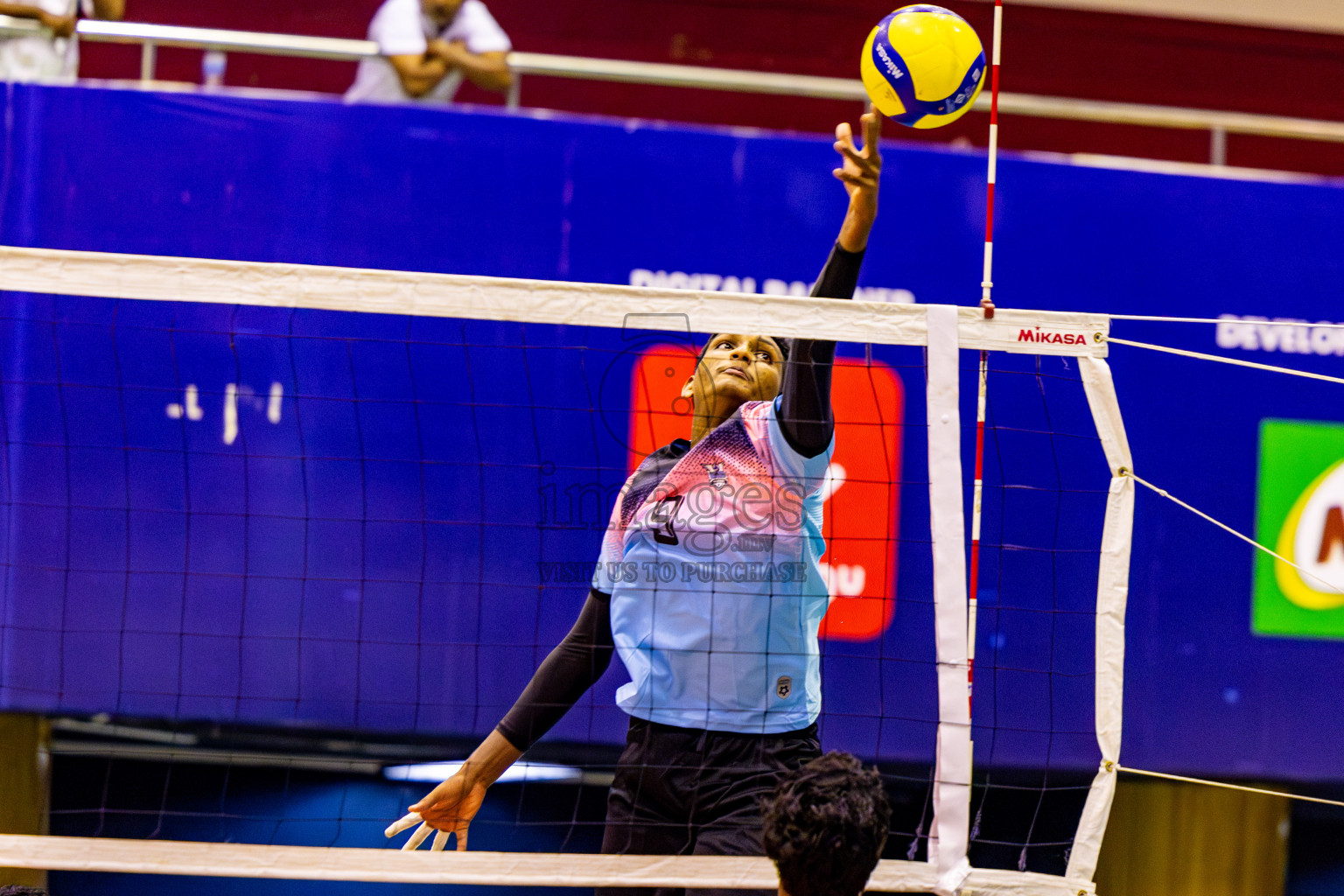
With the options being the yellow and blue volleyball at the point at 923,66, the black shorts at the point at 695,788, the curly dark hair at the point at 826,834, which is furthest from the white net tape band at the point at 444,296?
the curly dark hair at the point at 826,834

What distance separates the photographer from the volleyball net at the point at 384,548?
3.70 meters

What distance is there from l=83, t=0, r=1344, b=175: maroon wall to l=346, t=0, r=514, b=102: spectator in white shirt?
157 centimetres

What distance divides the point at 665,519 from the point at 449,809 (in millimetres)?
854

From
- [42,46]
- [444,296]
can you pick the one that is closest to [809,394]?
[444,296]

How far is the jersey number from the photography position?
7.80 feet

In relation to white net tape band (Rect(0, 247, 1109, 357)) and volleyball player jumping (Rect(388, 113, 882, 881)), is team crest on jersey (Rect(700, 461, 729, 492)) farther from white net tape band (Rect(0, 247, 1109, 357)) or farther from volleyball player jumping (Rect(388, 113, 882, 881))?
white net tape band (Rect(0, 247, 1109, 357))

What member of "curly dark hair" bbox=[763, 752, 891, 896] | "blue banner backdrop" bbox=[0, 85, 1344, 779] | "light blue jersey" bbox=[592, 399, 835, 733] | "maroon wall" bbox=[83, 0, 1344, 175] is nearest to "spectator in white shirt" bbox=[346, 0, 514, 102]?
"blue banner backdrop" bbox=[0, 85, 1344, 779]

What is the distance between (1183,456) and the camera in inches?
155

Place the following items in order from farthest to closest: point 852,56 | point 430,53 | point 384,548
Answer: point 852,56 → point 430,53 → point 384,548

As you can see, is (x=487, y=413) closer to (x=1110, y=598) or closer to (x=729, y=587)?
(x=729, y=587)

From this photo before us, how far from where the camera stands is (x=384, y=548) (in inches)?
149

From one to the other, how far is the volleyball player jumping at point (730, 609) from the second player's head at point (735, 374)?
2.9 inches

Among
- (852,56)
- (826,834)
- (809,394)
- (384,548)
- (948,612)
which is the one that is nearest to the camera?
(826,834)

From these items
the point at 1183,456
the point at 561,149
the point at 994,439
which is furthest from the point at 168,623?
the point at 1183,456
